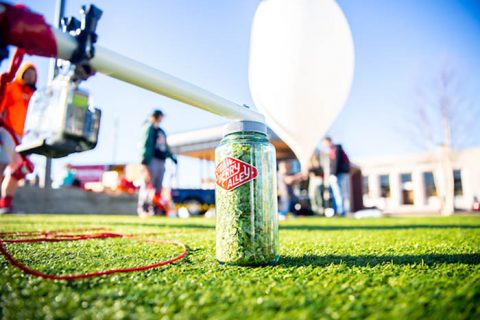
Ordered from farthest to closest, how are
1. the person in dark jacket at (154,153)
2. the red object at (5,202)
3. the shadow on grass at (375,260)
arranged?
the person in dark jacket at (154,153) < the red object at (5,202) < the shadow on grass at (375,260)

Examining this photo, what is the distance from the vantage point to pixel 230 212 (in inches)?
46.0

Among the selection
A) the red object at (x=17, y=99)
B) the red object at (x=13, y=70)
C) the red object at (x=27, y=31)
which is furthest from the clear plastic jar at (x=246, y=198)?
the red object at (x=17, y=99)

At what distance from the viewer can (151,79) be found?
108 centimetres

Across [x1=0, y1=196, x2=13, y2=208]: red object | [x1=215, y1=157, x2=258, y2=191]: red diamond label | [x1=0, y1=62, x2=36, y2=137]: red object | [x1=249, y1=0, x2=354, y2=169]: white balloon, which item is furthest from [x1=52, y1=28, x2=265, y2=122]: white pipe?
[x1=0, y1=196, x2=13, y2=208]: red object

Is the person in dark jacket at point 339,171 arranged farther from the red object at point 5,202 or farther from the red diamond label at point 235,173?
the red object at point 5,202

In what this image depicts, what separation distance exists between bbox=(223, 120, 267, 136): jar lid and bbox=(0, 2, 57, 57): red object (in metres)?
0.66

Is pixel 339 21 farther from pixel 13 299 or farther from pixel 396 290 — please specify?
pixel 13 299

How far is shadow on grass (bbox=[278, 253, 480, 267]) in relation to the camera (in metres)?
1.20

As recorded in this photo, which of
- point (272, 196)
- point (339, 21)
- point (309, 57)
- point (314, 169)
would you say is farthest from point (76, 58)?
point (314, 169)

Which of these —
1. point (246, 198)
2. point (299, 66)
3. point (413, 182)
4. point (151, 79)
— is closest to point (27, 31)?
point (151, 79)

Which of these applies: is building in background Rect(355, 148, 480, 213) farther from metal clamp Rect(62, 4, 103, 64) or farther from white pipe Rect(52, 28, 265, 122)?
metal clamp Rect(62, 4, 103, 64)

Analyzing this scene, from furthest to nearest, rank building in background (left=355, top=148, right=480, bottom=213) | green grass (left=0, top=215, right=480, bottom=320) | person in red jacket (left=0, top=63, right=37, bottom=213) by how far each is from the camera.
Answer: building in background (left=355, top=148, right=480, bottom=213), person in red jacket (left=0, top=63, right=37, bottom=213), green grass (left=0, top=215, right=480, bottom=320)

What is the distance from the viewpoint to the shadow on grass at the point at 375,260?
1198 mm

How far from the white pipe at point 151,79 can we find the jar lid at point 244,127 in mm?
128
